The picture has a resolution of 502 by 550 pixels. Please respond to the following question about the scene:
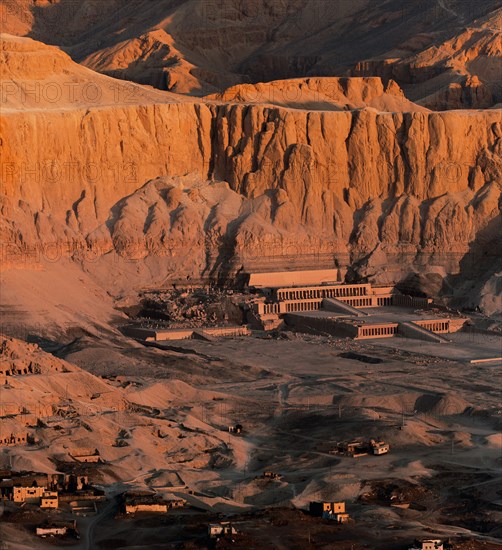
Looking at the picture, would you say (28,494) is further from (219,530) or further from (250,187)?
(250,187)

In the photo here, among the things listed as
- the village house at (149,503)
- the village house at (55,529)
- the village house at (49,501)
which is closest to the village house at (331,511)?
the village house at (149,503)

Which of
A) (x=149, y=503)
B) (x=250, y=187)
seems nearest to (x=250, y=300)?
(x=250, y=187)

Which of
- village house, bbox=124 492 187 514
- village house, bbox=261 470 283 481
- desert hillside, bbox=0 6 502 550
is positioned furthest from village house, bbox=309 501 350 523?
village house, bbox=261 470 283 481

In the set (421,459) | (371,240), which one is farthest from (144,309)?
(421,459)

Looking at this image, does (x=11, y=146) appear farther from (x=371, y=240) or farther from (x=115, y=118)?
(x=371, y=240)

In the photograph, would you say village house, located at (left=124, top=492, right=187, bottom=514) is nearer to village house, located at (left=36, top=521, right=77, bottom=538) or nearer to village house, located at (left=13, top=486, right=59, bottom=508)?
village house, located at (left=13, top=486, right=59, bottom=508)
